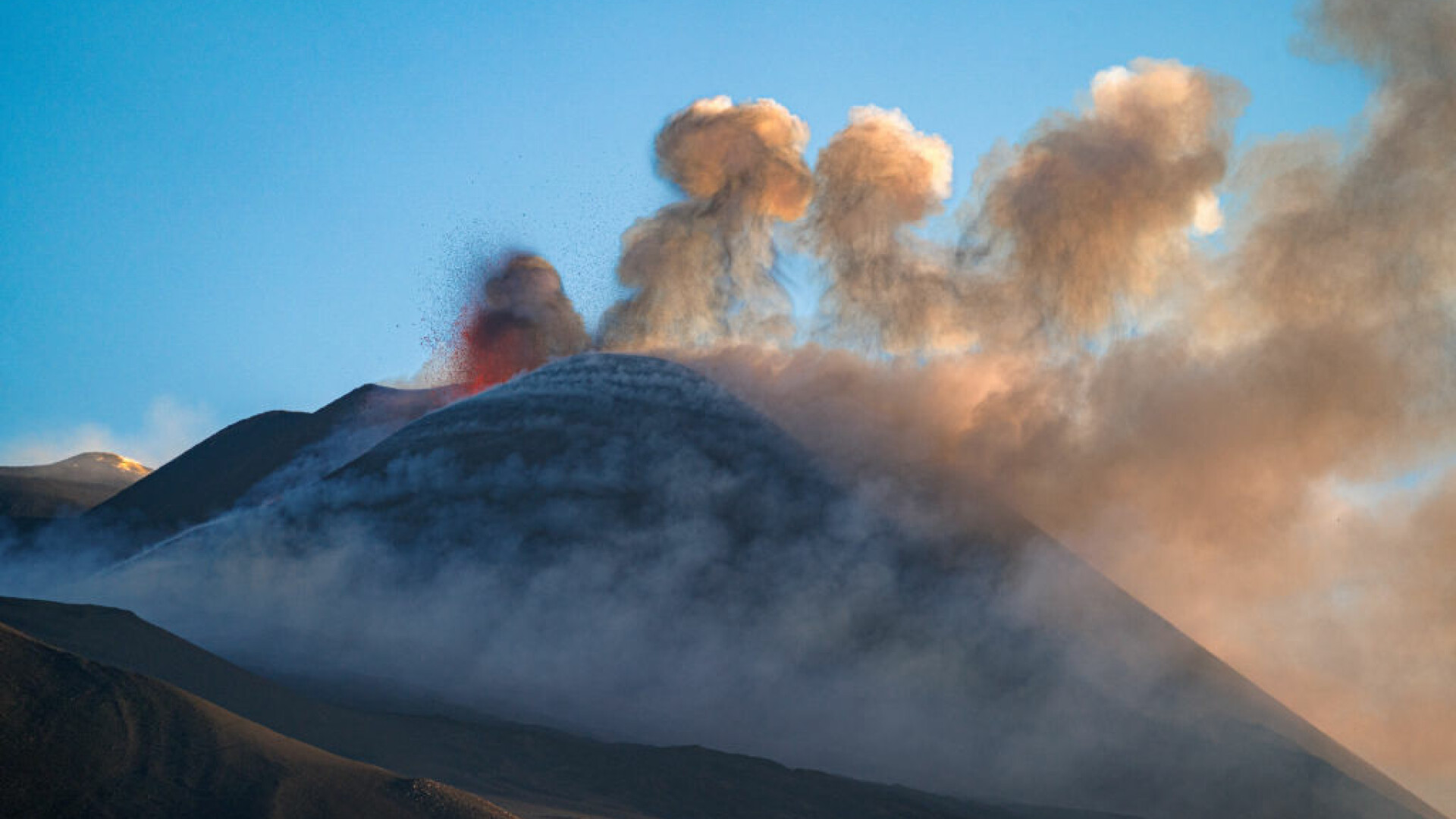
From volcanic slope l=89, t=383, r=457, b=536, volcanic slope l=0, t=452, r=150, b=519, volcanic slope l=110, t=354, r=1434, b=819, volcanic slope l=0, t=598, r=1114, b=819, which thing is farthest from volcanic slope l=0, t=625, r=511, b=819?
volcanic slope l=0, t=452, r=150, b=519

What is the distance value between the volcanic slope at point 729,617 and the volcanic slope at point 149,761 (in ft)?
49.1

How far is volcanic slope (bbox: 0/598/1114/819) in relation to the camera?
78.9 feet

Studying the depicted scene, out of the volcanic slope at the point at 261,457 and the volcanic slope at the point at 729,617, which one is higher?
the volcanic slope at the point at 261,457

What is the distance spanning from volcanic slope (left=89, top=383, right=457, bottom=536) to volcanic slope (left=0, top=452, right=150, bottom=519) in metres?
14.5

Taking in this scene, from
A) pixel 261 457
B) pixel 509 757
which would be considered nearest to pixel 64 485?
pixel 261 457

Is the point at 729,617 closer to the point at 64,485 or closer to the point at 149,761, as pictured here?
the point at 149,761

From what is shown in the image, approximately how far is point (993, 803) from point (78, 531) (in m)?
60.0

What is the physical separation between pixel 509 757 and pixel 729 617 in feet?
48.7

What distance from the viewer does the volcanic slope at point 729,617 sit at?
35.3 metres

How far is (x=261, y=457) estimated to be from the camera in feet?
235

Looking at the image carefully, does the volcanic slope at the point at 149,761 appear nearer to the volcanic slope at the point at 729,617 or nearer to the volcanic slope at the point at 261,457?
the volcanic slope at the point at 729,617

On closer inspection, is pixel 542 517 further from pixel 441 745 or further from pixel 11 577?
pixel 11 577

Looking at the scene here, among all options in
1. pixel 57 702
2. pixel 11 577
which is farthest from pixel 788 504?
pixel 11 577

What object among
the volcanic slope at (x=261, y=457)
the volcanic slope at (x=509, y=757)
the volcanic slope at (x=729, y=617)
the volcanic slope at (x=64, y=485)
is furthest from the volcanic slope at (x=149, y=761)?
the volcanic slope at (x=64, y=485)
